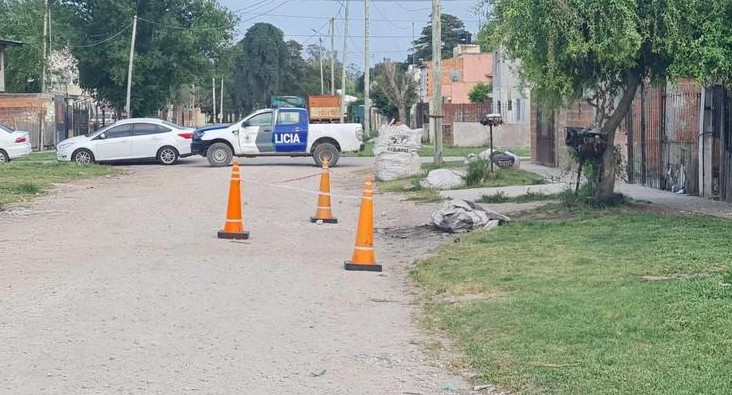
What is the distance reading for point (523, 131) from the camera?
46438 mm

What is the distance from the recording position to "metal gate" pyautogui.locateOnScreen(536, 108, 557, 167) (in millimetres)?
28562

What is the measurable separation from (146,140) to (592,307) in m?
27.1

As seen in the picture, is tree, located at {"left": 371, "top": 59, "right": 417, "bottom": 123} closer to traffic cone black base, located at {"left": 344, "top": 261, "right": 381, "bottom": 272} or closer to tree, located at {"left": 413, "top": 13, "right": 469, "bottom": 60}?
tree, located at {"left": 413, "top": 13, "right": 469, "bottom": 60}

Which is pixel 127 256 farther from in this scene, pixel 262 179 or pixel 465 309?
pixel 262 179

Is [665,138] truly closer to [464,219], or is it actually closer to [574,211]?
[574,211]

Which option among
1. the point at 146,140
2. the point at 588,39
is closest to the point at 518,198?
the point at 588,39

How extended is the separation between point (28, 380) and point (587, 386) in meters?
3.54

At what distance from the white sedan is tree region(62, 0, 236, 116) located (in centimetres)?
1974

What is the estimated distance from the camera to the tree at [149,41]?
54.0m

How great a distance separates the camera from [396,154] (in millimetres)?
26531

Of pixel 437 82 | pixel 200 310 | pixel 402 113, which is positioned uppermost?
pixel 402 113

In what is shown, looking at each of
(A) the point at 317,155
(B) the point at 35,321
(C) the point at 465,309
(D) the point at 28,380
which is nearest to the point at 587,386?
(C) the point at 465,309

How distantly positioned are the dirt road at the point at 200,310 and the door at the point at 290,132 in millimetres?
15244

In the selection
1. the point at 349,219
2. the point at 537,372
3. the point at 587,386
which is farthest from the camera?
the point at 349,219
